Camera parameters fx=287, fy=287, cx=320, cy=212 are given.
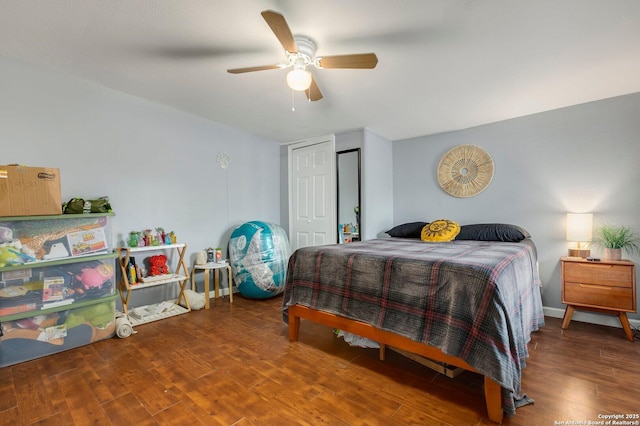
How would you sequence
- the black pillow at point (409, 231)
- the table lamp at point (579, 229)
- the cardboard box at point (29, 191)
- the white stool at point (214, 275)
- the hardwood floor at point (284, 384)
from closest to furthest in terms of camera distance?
the hardwood floor at point (284, 384) → the cardboard box at point (29, 191) → the table lamp at point (579, 229) → the white stool at point (214, 275) → the black pillow at point (409, 231)

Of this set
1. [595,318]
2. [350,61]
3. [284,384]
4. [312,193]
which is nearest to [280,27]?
[350,61]

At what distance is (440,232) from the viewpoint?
3264 millimetres

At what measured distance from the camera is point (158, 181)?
11.0 feet

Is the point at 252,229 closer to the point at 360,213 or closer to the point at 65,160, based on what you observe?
the point at 360,213

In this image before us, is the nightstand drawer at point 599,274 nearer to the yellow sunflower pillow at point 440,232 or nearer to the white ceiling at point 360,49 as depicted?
the yellow sunflower pillow at point 440,232

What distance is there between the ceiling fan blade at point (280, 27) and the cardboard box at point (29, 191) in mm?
2131

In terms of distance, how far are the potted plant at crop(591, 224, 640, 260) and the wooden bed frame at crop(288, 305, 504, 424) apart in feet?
7.46

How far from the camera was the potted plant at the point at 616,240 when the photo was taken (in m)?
2.74

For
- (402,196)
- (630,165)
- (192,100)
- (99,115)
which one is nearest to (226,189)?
(192,100)

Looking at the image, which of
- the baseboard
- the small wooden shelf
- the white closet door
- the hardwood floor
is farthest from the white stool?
the baseboard

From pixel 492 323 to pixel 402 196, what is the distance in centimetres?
314

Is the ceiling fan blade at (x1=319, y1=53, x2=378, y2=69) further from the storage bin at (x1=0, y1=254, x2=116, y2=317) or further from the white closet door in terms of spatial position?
the storage bin at (x1=0, y1=254, x2=116, y2=317)

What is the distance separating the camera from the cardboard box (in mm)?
2121

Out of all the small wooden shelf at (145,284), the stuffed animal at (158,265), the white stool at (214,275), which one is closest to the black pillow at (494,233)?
the white stool at (214,275)
